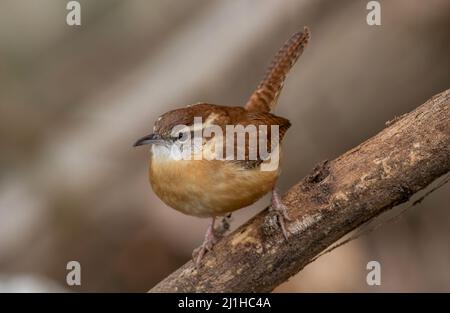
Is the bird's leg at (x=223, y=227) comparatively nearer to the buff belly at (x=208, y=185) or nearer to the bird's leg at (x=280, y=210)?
the buff belly at (x=208, y=185)

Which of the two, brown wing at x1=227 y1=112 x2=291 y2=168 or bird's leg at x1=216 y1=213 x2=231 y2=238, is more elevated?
brown wing at x1=227 y1=112 x2=291 y2=168

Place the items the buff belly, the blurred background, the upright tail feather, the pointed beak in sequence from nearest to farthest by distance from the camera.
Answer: the buff belly → the pointed beak → the upright tail feather → the blurred background

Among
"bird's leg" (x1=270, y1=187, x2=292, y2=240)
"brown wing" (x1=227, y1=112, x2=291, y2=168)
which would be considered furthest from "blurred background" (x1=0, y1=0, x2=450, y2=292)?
"bird's leg" (x1=270, y1=187, x2=292, y2=240)

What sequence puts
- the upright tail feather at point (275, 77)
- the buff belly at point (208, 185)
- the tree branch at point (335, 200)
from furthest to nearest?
the upright tail feather at point (275, 77) < the buff belly at point (208, 185) < the tree branch at point (335, 200)

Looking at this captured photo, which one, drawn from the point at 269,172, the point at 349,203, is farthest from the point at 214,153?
the point at 349,203

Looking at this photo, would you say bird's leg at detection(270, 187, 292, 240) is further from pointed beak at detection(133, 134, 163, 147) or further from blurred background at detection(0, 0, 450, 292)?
blurred background at detection(0, 0, 450, 292)

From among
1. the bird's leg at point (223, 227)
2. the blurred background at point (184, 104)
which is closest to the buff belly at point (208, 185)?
the bird's leg at point (223, 227)

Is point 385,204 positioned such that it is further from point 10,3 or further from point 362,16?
point 10,3
